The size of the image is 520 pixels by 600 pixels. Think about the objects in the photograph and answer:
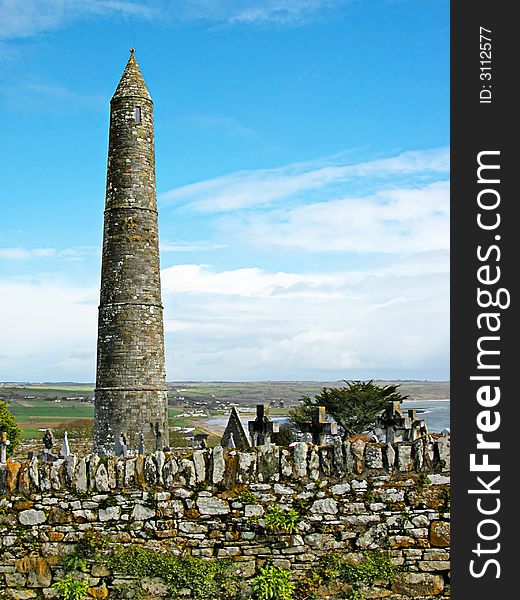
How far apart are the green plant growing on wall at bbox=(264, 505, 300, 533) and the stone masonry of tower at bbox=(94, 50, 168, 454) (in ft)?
54.9

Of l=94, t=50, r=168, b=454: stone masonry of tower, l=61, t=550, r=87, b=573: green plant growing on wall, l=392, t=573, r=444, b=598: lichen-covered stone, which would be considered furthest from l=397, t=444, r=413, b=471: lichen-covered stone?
l=94, t=50, r=168, b=454: stone masonry of tower

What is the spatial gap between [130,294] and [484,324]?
18.7m

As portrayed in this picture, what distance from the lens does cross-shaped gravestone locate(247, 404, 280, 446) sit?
1641cm

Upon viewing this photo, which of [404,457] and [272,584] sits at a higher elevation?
[404,457]

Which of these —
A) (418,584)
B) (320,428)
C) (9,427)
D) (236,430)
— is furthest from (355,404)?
(418,584)

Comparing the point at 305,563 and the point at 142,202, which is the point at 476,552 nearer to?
the point at 305,563

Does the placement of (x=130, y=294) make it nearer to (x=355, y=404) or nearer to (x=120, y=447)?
(x=120, y=447)

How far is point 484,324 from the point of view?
7.88m

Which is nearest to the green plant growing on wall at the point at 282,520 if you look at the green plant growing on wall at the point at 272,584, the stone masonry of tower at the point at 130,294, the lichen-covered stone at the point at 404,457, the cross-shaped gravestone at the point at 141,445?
the green plant growing on wall at the point at 272,584

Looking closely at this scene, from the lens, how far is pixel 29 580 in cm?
891

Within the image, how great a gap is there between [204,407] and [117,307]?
10018cm

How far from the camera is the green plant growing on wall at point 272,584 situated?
8.65 metres

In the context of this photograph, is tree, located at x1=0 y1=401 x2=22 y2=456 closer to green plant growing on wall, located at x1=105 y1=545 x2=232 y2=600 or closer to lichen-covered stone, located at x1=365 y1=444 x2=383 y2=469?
green plant growing on wall, located at x1=105 y1=545 x2=232 y2=600

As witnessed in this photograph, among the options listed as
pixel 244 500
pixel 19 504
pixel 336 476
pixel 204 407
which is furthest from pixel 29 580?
pixel 204 407
